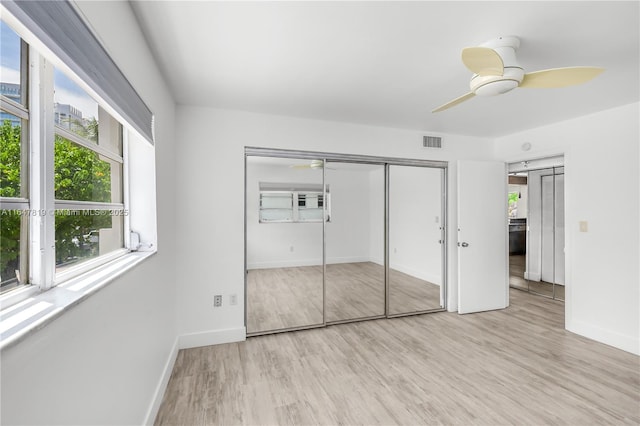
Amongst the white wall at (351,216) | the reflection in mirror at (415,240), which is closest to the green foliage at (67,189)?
the white wall at (351,216)

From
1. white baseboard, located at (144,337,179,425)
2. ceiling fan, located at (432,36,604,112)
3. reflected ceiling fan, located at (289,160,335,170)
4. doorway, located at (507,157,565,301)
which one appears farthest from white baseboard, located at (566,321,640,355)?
white baseboard, located at (144,337,179,425)

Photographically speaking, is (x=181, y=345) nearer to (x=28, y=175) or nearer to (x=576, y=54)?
(x=28, y=175)

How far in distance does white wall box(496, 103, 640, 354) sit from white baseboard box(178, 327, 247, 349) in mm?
3835

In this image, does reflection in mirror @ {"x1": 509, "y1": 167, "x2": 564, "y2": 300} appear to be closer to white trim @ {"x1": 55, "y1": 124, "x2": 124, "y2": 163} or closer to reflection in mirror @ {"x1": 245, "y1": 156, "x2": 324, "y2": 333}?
reflection in mirror @ {"x1": 245, "y1": 156, "x2": 324, "y2": 333}

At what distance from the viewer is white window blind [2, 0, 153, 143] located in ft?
2.35

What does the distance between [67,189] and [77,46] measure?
529 millimetres

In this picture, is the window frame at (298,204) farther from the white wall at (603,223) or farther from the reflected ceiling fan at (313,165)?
the white wall at (603,223)

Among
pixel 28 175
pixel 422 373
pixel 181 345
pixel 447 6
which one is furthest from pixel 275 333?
pixel 447 6

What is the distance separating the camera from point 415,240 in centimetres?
440

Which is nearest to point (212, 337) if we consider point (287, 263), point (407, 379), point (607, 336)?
point (287, 263)

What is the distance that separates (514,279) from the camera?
5.55 metres

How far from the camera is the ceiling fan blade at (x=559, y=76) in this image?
1.60 meters

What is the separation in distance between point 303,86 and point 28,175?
6.70ft

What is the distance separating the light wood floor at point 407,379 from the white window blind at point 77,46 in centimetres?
203
